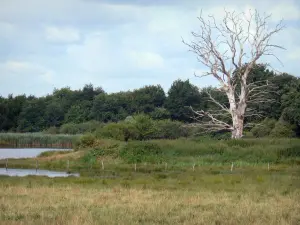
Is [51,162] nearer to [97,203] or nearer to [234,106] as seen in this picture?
[234,106]

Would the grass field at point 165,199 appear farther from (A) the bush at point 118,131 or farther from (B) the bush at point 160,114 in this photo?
(B) the bush at point 160,114

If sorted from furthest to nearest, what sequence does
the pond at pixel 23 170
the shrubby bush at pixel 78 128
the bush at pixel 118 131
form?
the shrubby bush at pixel 78 128
the bush at pixel 118 131
the pond at pixel 23 170

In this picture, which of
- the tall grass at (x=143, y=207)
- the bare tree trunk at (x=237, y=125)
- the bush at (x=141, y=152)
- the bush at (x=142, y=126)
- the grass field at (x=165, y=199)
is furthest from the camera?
the bush at (x=142, y=126)

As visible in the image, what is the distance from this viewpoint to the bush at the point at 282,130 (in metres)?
62.1

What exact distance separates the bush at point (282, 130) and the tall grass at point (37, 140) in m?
28.0

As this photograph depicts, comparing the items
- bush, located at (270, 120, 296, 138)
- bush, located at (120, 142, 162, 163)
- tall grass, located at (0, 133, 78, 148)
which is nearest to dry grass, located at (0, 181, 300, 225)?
bush, located at (120, 142, 162, 163)

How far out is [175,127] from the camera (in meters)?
81.8

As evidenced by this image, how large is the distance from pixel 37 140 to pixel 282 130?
35.1 meters

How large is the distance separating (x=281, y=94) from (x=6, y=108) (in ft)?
202

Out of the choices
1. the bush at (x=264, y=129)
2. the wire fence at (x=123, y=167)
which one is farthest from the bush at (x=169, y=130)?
the wire fence at (x=123, y=167)

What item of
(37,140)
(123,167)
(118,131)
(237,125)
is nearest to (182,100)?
→ (37,140)

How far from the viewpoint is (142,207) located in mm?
17953

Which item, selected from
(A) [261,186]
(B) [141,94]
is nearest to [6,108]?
(B) [141,94]

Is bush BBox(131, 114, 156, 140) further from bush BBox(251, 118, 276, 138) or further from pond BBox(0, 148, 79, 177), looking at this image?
bush BBox(251, 118, 276, 138)
